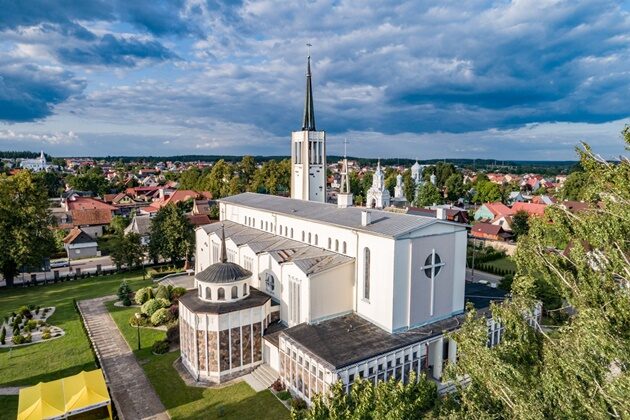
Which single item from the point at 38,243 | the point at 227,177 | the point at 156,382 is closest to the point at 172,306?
the point at 156,382

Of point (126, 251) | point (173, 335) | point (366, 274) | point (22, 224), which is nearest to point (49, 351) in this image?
point (173, 335)

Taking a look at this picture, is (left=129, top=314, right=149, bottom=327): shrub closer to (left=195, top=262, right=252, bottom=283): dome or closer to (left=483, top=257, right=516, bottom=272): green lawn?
(left=195, top=262, right=252, bottom=283): dome

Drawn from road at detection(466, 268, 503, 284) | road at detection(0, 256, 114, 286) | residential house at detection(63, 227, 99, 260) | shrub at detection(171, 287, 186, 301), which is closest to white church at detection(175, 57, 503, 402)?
shrub at detection(171, 287, 186, 301)

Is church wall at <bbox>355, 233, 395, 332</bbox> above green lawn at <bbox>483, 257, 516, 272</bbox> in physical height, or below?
above

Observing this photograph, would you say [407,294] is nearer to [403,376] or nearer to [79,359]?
[403,376]

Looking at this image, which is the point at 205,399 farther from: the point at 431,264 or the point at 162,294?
the point at 162,294

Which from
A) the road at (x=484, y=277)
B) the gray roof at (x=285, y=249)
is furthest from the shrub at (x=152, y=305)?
the road at (x=484, y=277)
